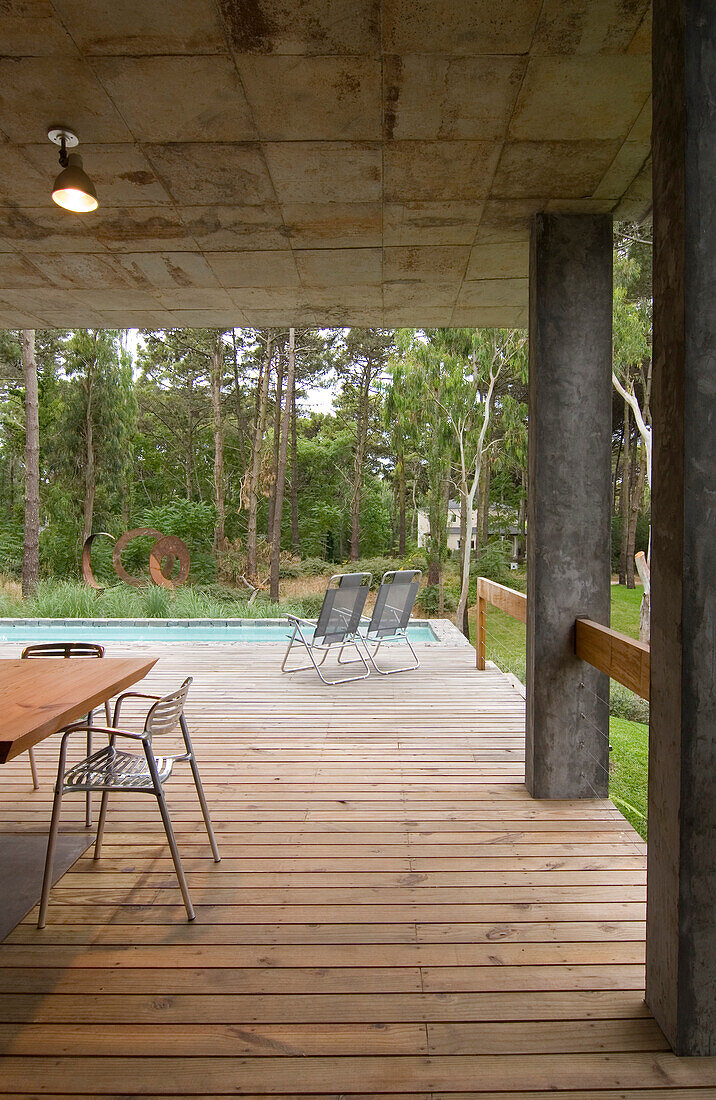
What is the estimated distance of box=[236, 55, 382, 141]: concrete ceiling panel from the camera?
6.97ft

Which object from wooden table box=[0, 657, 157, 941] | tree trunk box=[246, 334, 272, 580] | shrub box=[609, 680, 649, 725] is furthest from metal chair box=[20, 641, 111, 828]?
tree trunk box=[246, 334, 272, 580]

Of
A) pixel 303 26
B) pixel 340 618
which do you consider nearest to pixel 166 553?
pixel 340 618

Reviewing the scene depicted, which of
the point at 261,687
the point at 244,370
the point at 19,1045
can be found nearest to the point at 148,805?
the point at 19,1045

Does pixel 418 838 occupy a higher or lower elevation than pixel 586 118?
lower

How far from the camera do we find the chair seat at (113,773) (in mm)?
2197

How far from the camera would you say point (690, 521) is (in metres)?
1.61

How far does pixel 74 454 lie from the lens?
1577cm

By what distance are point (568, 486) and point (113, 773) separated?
225cm

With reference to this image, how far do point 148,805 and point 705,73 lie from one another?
3325mm

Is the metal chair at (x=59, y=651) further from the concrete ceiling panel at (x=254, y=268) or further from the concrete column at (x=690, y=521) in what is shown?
the concrete column at (x=690, y=521)

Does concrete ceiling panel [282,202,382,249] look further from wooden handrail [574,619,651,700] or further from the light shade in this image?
wooden handrail [574,619,651,700]

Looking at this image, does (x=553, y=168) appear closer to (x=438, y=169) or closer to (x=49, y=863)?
(x=438, y=169)

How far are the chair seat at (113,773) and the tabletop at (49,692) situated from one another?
184 millimetres

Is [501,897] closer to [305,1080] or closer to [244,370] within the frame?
[305,1080]
